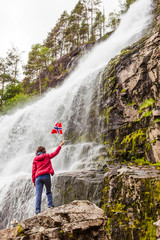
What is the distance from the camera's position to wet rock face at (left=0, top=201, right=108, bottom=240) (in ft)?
9.41

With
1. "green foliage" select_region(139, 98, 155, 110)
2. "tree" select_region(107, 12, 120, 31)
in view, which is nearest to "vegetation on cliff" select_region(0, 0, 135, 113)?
"tree" select_region(107, 12, 120, 31)

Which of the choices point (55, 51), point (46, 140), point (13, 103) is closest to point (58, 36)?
point (55, 51)

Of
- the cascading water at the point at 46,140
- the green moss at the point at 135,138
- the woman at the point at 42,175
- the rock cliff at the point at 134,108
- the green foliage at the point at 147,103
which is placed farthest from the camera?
the cascading water at the point at 46,140

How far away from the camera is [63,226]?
2.96 meters

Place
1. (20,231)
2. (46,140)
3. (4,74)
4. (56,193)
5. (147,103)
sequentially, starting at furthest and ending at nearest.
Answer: (4,74) < (46,140) < (147,103) < (56,193) < (20,231)

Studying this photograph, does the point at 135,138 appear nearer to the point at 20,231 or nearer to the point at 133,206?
the point at 133,206

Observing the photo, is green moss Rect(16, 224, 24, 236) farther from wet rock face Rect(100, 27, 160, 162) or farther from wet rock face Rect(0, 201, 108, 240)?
wet rock face Rect(100, 27, 160, 162)

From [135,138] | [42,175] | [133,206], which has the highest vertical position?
[135,138]

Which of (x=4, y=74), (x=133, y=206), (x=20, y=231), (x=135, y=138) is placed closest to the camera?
(x=20, y=231)

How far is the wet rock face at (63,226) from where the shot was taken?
287 centimetres

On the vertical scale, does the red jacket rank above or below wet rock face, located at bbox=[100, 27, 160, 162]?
below

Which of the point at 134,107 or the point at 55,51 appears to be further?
the point at 55,51

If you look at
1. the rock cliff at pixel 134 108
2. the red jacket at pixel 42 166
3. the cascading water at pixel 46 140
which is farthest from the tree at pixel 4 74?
the red jacket at pixel 42 166

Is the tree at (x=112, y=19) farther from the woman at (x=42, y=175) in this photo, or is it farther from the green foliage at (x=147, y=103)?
the woman at (x=42, y=175)
